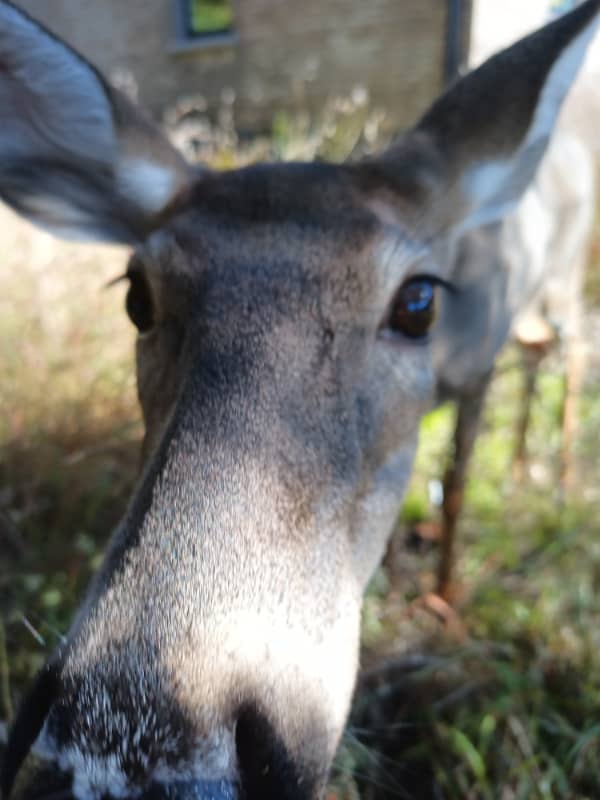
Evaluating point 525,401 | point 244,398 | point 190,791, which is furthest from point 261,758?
point 525,401

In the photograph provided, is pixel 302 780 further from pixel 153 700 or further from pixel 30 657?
pixel 30 657

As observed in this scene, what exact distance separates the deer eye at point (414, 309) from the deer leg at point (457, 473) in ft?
4.60

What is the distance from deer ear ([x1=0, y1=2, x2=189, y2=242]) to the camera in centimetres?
238

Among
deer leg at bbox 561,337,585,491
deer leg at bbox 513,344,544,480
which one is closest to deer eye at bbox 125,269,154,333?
deer leg at bbox 561,337,585,491

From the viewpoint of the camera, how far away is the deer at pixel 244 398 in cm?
133

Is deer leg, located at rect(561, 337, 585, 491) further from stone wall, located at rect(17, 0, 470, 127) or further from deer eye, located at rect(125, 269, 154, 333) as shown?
stone wall, located at rect(17, 0, 470, 127)

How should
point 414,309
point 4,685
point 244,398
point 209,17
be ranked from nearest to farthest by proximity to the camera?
1. point 244,398
2. point 414,309
3. point 4,685
4. point 209,17

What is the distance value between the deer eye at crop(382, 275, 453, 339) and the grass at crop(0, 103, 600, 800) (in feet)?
3.40

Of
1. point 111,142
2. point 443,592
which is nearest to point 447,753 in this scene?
point 443,592

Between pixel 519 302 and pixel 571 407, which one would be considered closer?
pixel 519 302

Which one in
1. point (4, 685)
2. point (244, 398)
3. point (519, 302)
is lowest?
point (4, 685)

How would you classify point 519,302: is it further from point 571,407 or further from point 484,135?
point 484,135

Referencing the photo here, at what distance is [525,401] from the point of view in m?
4.95

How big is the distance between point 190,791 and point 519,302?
10.8 ft
